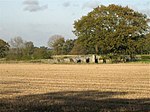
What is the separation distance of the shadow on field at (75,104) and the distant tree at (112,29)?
207 feet

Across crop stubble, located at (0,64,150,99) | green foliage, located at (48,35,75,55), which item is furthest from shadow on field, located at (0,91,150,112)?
green foliage, located at (48,35,75,55)

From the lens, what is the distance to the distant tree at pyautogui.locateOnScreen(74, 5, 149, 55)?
262 feet

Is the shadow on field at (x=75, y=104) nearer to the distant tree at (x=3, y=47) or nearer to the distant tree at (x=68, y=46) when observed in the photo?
the distant tree at (x=3, y=47)

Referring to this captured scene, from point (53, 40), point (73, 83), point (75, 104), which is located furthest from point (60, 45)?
point (75, 104)

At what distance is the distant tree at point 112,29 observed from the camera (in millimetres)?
79750

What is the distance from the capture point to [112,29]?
267 feet

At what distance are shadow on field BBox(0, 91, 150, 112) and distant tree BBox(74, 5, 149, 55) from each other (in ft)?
207

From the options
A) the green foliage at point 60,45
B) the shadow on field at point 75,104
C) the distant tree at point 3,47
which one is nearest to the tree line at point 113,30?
the distant tree at point 3,47

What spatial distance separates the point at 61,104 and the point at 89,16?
7049 centimetres

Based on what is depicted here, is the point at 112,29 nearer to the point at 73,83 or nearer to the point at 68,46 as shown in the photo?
the point at 68,46

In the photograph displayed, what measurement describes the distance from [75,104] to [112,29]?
6772 centimetres

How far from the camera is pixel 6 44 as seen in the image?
116688 millimetres

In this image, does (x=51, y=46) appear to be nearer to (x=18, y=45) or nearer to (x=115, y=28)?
(x=18, y=45)

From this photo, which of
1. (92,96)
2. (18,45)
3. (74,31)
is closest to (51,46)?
(18,45)
